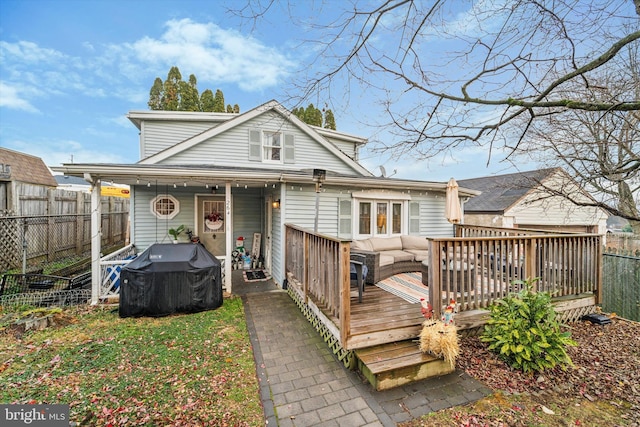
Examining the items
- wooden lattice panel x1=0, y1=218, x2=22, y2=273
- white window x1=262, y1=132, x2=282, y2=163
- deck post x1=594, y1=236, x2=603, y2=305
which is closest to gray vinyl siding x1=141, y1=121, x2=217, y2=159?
white window x1=262, y1=132, x2=282, y2=163

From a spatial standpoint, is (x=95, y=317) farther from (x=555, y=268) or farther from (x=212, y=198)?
(x=555, y=268)

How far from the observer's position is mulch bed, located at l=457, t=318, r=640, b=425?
2877mm

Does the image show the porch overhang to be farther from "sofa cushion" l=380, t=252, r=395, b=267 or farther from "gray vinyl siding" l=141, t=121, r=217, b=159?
"gray vinyl siding" l=141, t=121, r=217, b=159

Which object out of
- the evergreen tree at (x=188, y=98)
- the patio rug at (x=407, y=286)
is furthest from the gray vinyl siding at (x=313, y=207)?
the evergreen tree at (x=188, y=98)

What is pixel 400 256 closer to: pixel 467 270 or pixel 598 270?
pixel 467 270

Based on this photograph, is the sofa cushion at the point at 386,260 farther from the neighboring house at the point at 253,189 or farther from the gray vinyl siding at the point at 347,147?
the gray vinyl siding at the point at 347,147

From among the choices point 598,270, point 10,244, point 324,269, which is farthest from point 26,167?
point 598,270

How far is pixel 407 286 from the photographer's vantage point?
5.24 metres

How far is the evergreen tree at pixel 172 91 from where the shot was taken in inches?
612

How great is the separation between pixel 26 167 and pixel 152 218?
481 inches

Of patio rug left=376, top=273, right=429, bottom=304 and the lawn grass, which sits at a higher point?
patio rug left=376, top=273, right=429, bottom=304

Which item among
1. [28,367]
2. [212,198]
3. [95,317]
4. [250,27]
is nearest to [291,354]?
[28,367]

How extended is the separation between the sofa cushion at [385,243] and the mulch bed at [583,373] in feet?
10.3

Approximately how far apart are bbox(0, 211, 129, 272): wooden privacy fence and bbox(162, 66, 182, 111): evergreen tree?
8.09 metres
